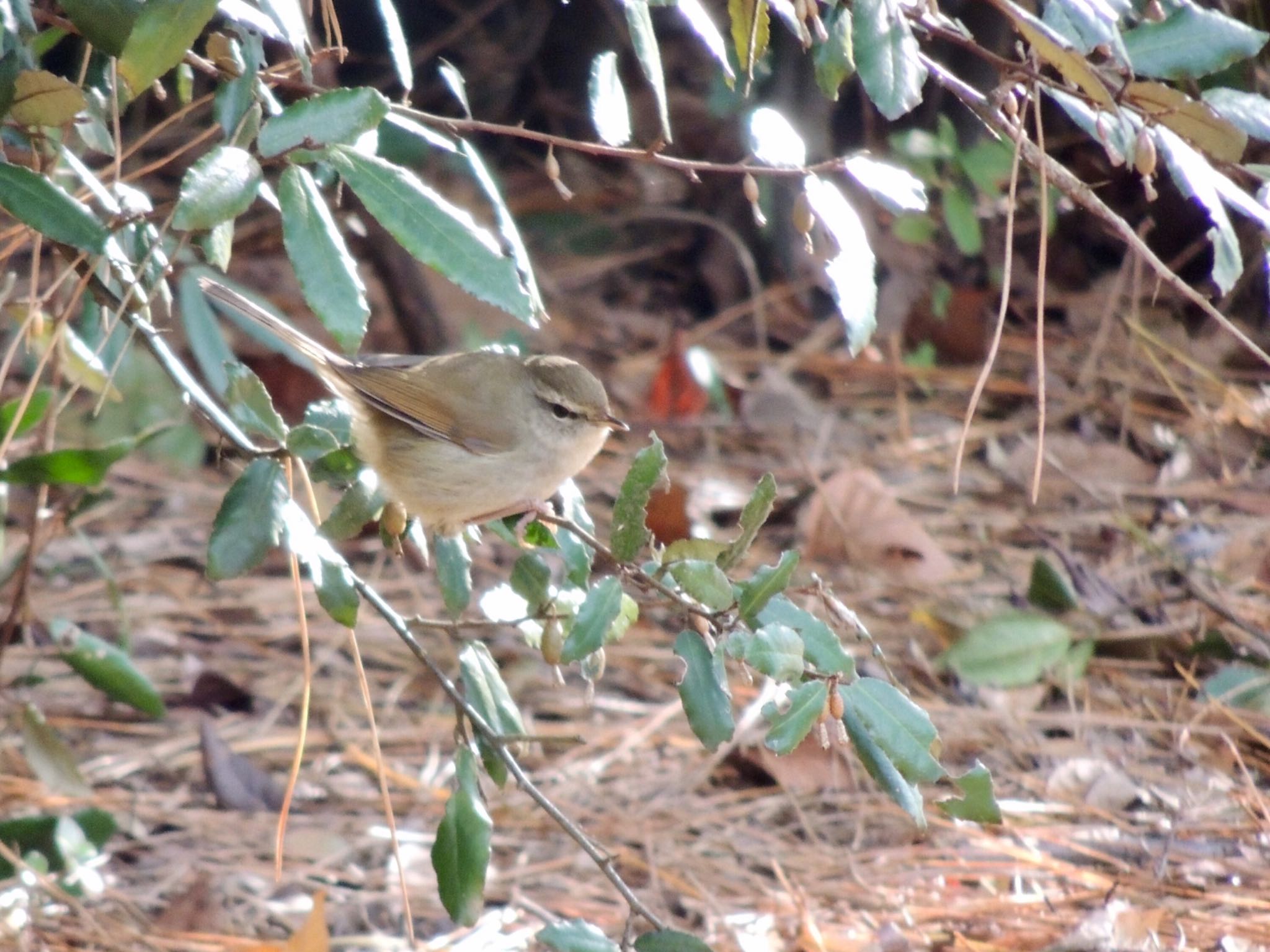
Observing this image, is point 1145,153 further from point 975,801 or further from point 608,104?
point 975,801

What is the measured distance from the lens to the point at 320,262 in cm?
182

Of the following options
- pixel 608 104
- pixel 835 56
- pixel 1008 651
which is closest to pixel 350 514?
pixel 608 104

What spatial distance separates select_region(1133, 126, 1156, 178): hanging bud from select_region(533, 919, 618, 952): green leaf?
1.40m

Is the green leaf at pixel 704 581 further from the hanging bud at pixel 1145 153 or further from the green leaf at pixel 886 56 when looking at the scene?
the hanging bud at pixel 1145 153

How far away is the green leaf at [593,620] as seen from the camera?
2.07 meters

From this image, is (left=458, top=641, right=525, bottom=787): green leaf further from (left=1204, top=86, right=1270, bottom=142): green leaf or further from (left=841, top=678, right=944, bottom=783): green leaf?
(left=1204, top=86, right=1270, bottom=142): green leaf

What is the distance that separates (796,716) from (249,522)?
908 mm

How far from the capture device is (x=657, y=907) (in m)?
3.28

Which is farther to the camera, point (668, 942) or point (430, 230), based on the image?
point (668, 942)

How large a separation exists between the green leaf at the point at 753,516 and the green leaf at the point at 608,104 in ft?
1.86

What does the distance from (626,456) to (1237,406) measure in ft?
7.47

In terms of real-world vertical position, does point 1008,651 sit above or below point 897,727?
below

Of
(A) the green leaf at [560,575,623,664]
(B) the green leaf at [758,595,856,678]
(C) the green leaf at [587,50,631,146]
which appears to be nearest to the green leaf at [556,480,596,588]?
(A) the green leaf at [560,575,623,664]

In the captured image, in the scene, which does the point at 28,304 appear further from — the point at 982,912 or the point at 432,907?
the point at 982,912
